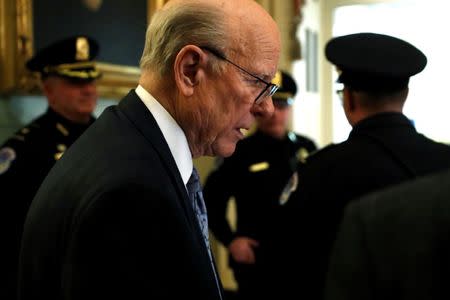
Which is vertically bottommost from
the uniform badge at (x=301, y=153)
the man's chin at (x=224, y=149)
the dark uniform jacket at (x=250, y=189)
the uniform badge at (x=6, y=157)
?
the dark uniform jacket at (x=250, y=189)

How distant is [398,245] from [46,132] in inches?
78.4

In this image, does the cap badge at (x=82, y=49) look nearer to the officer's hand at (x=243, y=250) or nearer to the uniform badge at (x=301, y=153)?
the officer's hand at (x=243, y=250)

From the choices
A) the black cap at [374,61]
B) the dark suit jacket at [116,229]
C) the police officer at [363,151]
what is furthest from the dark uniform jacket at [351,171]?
the dark suit jacket at [116,229]

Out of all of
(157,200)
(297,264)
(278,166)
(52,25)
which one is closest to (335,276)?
(157,200)

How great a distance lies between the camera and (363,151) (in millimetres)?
1568

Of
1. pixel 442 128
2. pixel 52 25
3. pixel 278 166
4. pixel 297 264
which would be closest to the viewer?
pixel 297 264

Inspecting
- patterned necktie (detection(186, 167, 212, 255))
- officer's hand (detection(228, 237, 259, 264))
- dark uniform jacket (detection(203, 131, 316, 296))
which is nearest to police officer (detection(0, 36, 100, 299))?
dark uniform jacket (detection(203, 131, 316, 296))

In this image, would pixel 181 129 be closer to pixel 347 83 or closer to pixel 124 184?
pixel 124 184

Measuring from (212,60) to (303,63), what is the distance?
3863 millimetres

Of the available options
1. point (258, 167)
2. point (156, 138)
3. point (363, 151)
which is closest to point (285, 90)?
point (258, 167)

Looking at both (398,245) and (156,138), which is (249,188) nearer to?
(156,138)

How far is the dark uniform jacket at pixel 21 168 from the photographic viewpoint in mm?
2113

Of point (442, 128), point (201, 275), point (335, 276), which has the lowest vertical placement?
point (442, 128)

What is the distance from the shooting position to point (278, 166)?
116 inches
